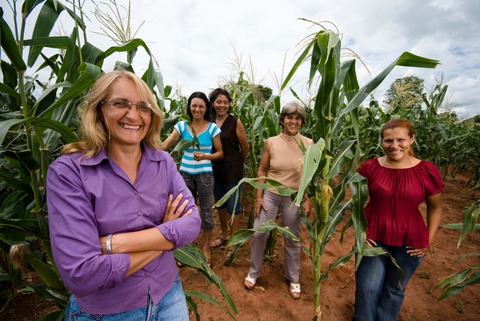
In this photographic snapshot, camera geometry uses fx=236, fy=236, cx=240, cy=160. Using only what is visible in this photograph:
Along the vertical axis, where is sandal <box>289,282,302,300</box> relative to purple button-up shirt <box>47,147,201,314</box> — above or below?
below

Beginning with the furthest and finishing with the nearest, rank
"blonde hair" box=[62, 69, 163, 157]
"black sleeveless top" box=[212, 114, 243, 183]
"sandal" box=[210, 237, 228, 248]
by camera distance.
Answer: "sandal" box=[210, 237, 228, 248], "black sleeveless top" box=[212, 114, 243, 183], "blonde hair" box=[62, 69, 163, 157]

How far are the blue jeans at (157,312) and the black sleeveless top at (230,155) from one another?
1.54 m

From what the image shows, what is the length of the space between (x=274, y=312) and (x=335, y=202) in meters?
1.26

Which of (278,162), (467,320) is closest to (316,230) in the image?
(278,162)

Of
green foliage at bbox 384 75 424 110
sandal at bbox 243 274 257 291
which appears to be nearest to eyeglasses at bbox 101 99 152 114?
sandal at bbox 243 274 257 291

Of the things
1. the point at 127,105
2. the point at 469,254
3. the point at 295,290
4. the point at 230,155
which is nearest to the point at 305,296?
the point at 295,290

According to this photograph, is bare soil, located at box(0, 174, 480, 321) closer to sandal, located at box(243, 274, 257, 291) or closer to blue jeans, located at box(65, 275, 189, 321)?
sandal, located at box(243, 274, 257, 291)

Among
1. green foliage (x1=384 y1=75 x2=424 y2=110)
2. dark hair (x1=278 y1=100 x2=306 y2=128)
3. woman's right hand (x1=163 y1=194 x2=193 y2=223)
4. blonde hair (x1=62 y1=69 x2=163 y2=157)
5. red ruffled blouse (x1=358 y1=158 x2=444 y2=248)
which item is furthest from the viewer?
green foliage (x1=384 y1=75 x2=424 y2=110)

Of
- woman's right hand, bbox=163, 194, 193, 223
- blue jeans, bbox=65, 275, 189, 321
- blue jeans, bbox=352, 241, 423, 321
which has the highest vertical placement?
woman's right hand, bbox=163, 194, 193, 223

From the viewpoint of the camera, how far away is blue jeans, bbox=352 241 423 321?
1.67 metres

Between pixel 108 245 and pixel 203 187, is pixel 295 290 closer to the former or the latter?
pixel 203 187

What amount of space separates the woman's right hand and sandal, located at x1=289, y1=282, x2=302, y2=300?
5.74 ft

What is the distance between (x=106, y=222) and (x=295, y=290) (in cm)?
204

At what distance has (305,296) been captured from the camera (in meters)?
2.37
